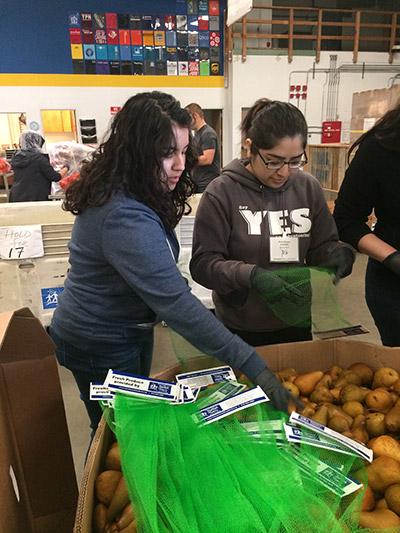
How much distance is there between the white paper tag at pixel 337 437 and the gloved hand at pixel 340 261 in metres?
0.55

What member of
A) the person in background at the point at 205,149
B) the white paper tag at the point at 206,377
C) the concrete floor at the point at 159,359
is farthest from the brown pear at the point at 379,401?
the person in background at the point at 205,149

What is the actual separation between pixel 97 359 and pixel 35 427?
12.4 inches

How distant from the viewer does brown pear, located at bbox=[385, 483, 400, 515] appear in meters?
0.75

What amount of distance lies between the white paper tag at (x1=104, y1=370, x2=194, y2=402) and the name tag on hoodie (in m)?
Result: 0.55

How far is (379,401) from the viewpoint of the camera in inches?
39.6

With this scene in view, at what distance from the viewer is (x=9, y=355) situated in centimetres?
88

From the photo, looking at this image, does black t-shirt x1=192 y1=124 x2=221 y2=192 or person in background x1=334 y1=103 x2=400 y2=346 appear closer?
→ person in background x1=334 y1=103 x2=400 y2=346

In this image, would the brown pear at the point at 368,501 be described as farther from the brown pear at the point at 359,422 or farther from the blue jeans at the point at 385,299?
the blue jeans at the point at 385,299

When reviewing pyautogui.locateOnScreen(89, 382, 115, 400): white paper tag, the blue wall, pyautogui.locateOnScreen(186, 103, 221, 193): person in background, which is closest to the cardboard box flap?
pyautogui.locateOnScreen(89, 382, 115, 400): white paper tag

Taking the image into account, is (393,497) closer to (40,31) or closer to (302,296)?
(302,296)

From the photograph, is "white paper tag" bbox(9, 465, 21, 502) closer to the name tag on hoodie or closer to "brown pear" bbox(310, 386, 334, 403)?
"brown pear" bbox(310, 386, 334, 403)

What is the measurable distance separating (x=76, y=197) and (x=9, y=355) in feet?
1.30

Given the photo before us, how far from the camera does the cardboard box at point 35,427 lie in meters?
0.87

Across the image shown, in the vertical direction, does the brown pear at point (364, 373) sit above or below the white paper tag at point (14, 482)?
below
